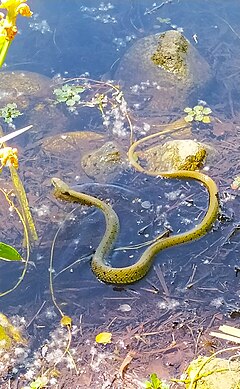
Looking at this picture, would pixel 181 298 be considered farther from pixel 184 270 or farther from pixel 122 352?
pixel 122 352

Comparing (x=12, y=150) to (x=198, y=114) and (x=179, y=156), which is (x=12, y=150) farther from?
(x=198, y=114)

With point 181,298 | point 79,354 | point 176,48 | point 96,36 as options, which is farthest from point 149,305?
point 96,36

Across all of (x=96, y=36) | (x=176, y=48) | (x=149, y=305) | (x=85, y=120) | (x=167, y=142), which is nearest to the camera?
(x=149, y=305)

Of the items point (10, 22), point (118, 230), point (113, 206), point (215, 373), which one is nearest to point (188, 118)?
point (113, 206)

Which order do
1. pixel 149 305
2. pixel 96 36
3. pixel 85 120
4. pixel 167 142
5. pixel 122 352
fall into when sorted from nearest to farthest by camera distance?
pixel 122 352 → pixel 149 305 → pixel 167 142 → pixel 85 120 → pixel 96 36

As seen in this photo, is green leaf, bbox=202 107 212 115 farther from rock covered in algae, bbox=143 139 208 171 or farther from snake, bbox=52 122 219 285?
snake, bbox=52 122 219 285

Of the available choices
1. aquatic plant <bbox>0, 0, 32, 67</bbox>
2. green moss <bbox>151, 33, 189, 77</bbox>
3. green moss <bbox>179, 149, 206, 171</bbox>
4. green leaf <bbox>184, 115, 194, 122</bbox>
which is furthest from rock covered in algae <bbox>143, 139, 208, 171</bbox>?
aquatic plant <bbox>0, 0, 32, 67</bbox>
